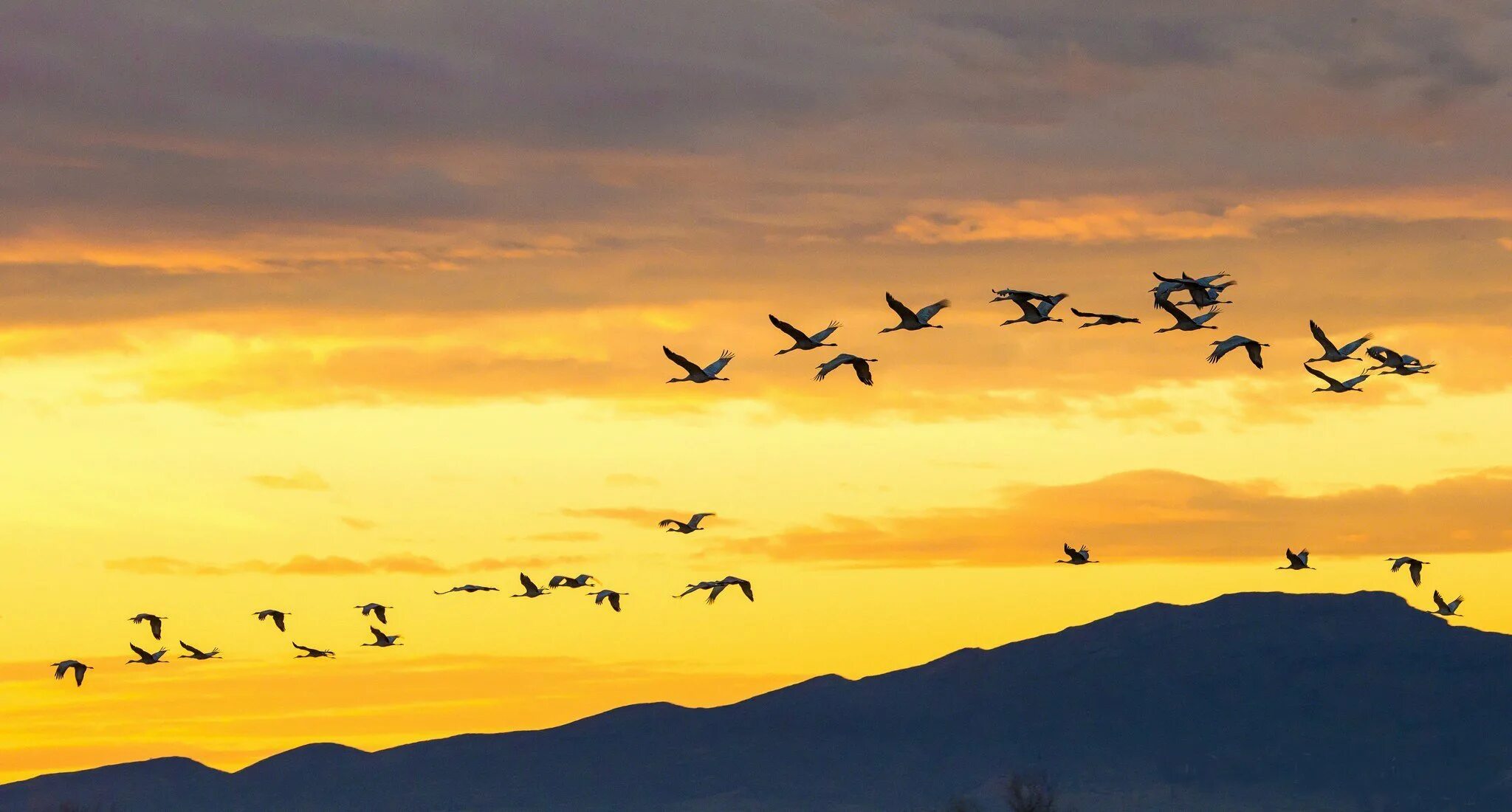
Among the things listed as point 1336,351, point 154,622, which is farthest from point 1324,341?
point 154,622

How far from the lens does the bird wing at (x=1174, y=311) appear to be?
300ft

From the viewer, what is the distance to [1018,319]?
313 feet

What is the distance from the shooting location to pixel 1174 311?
91.6 meters

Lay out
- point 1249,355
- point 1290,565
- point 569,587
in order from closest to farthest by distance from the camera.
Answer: point 1249,355 → point 1290,565 → point 569,587

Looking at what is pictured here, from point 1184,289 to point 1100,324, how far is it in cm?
430

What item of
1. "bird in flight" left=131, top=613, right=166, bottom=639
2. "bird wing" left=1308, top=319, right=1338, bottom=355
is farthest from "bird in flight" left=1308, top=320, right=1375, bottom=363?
"bird in flight" left=131, top=613, right=166, bottom=639

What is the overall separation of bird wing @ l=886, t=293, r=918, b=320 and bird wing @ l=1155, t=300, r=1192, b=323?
394 inches

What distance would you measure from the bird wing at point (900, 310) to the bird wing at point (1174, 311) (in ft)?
32.8

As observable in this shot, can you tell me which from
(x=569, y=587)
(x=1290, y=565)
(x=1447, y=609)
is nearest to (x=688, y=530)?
(x=569, y=587)

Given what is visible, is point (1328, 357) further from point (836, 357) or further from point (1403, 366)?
point (836, 357)

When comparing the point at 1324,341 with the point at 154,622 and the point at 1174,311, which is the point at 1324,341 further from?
the point at 154,622

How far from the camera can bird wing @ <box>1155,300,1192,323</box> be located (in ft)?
300

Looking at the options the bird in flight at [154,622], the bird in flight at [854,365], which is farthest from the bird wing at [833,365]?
the bird in flight at [154,622]

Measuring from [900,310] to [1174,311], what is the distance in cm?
1133
